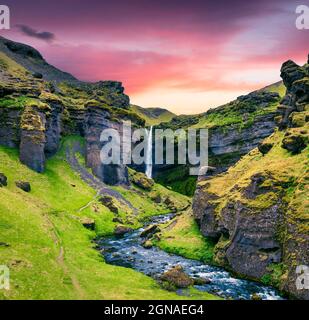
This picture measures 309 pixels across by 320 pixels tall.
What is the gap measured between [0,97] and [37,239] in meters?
91.5

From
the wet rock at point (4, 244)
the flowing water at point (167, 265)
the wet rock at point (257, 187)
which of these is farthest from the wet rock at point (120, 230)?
the wet rock at point (4, 244)

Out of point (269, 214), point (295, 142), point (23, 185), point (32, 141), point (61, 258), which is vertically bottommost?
point (61, 258)

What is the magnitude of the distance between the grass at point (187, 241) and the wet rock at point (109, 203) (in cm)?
3015

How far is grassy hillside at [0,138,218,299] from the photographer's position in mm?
49812

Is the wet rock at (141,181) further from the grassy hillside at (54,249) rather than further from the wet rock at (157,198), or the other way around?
the grassy hillside at (54,249)

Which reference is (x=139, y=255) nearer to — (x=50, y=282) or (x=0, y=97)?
(x=50, y=282)

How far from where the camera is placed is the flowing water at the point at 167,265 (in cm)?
5634

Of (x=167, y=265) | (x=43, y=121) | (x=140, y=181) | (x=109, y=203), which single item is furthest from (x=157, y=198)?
(x=167, y=265)

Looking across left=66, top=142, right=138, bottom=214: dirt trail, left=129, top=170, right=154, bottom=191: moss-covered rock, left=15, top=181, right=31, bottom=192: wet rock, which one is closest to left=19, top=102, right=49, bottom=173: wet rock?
left=66, top=142, right=138, bottom=214: dirt trail

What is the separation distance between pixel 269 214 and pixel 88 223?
5515 cm

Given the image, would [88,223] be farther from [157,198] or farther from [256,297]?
[157,198]

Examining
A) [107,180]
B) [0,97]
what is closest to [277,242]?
[107,180]

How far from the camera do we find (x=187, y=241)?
86.1 meters

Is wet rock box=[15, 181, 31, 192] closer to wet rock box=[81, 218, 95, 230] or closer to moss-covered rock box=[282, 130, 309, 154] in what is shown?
wet rock box=[81, 218, 95, 230]
